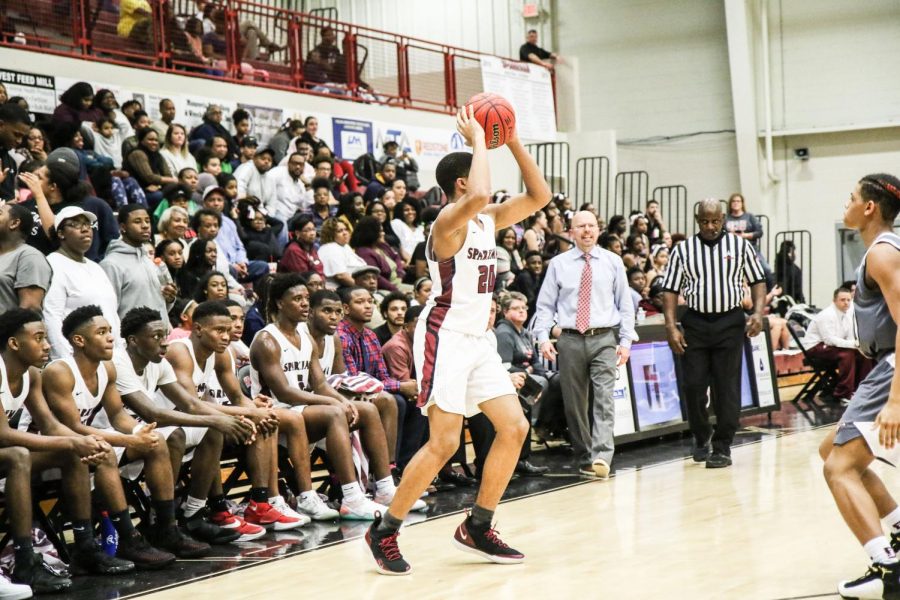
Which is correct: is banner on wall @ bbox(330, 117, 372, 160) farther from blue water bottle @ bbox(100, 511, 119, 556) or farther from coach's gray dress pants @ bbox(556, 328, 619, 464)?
blue water bottle @ bbox(100, 511, 119, 556)

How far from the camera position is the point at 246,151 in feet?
42.2

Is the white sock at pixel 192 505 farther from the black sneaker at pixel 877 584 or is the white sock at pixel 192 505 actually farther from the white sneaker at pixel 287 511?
the black sneaker at pixel 877 584

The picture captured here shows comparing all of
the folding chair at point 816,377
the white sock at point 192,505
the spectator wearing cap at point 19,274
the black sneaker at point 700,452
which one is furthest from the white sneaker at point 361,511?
the folding chair at point 816,377

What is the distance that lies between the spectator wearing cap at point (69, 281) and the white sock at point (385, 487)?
1875mm

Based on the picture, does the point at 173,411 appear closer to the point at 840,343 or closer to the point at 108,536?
the point at 108,536

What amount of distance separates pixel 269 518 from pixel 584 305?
2888mm

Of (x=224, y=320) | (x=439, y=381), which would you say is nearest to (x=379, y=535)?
(x=439, y=381)

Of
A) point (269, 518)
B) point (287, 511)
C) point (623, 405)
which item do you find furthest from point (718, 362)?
point (269, 518)

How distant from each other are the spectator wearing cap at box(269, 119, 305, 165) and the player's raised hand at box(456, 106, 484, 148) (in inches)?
335

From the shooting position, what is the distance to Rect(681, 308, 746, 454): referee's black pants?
8.30 meters

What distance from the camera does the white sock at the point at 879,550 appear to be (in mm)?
4348

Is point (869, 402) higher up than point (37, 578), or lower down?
higher up

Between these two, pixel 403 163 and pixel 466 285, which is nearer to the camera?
pixel 466 285

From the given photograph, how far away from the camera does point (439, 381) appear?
17.4 ft
